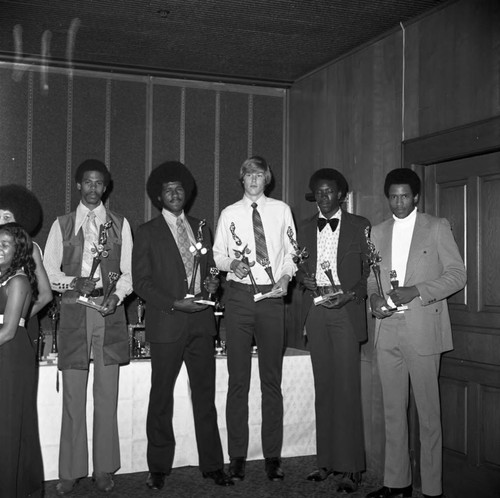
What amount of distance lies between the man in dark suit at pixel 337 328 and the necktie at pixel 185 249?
74 cm

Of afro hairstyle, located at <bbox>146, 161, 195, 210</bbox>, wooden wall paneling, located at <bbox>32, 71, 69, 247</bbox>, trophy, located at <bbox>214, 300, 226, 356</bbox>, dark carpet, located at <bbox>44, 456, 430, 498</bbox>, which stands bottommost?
dark carpet, located at <bbox>44, 456, 430, 498</bbox>

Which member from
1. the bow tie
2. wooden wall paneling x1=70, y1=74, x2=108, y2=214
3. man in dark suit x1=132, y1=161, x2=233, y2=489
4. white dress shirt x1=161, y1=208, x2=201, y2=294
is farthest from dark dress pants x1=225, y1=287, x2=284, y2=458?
wooden wall paneling x1=70, y1=74, x2=108, y2=214

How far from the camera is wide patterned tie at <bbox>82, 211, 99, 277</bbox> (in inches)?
191

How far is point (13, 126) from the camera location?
20.5 feet

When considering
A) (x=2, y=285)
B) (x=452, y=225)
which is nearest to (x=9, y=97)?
(x=2, y=285)

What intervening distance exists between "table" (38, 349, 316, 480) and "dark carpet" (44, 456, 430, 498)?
155mm

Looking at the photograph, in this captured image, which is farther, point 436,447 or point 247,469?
point 247,469

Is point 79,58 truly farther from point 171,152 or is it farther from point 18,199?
point 18,199

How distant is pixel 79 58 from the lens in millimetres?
6332

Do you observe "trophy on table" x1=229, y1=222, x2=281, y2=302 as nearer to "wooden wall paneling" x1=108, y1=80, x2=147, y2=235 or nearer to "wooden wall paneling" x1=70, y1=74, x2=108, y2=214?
"wooden wall paneling" x1=108, y1=80, x2=147, y2=235

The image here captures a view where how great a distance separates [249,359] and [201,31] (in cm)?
256

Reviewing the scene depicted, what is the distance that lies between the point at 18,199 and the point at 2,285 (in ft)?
5.87

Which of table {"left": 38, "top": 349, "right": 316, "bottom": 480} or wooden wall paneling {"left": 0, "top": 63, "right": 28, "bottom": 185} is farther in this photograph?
wooden wall paneling {"left": 0, "top": 63, "right": 28, "bottom": 185}

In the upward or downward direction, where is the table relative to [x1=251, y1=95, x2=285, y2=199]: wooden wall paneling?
downward
